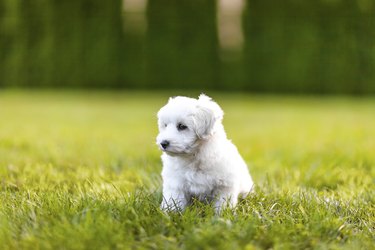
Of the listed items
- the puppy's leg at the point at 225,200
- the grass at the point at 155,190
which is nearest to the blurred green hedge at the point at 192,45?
the grass at the point at 155,190

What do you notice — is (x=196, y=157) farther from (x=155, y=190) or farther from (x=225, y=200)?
(x=155, y=190)

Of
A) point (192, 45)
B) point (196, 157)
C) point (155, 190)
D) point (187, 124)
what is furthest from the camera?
point (192, 45)

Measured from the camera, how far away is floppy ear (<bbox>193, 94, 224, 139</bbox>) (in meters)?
3.30

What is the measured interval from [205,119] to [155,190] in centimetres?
91

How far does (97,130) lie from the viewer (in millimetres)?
8500

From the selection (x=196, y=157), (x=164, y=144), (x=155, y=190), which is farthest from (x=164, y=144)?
(x=155, y=190)

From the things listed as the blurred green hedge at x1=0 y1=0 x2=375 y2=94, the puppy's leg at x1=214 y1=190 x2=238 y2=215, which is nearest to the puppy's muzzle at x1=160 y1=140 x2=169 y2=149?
the puppy's leg at x1=214 y1=190 x2=238 y2=215

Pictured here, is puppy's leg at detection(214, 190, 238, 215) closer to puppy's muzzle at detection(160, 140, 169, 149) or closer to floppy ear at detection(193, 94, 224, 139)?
floppy ear at detection(193, 94, 224, 139)

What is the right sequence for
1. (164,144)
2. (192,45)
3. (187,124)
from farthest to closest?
(192,45)
(187,124)
(164,144)

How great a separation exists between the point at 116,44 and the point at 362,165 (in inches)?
516

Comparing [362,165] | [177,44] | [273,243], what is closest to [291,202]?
[273,243]

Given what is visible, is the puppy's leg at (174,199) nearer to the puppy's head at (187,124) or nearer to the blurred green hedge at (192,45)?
the puppy's head at (187,124)

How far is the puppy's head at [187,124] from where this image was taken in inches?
128

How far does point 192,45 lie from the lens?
17250 millimetres
